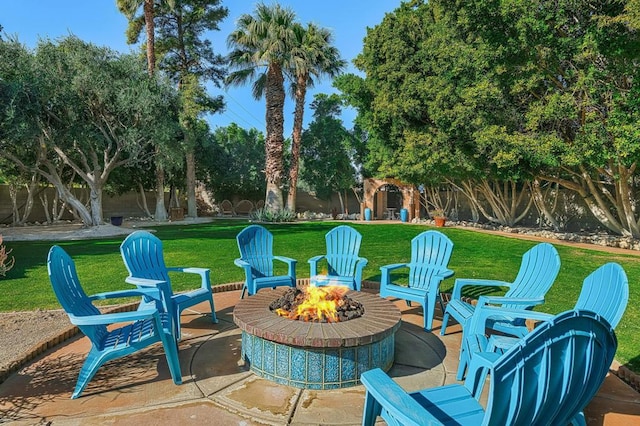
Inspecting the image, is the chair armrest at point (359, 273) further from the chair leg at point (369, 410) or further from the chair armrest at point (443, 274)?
the chair leg at point (369, 410)

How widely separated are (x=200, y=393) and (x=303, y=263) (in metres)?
4.83

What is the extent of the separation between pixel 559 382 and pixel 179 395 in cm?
230

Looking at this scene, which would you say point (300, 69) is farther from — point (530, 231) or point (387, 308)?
point (387, 308)

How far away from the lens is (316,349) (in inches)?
105

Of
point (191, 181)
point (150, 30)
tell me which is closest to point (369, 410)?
point (150, 30)

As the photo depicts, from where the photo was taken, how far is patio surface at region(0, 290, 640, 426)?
2340mm

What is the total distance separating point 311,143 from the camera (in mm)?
23375

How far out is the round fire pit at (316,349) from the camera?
105 inches

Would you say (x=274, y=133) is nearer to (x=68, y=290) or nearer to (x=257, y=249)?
(x=257, y=249)

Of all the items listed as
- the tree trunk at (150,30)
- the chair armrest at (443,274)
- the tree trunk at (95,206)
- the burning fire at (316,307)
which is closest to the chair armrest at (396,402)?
the burning fire at (316,307)

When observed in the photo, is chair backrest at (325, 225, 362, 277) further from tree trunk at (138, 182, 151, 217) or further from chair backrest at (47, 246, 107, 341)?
tree trunk at (138, 182, 151, 217)

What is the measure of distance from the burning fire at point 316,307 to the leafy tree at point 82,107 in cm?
1206

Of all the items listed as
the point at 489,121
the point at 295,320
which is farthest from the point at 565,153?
the point at 295,320

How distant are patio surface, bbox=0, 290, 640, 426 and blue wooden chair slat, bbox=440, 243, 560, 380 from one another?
0.35m
